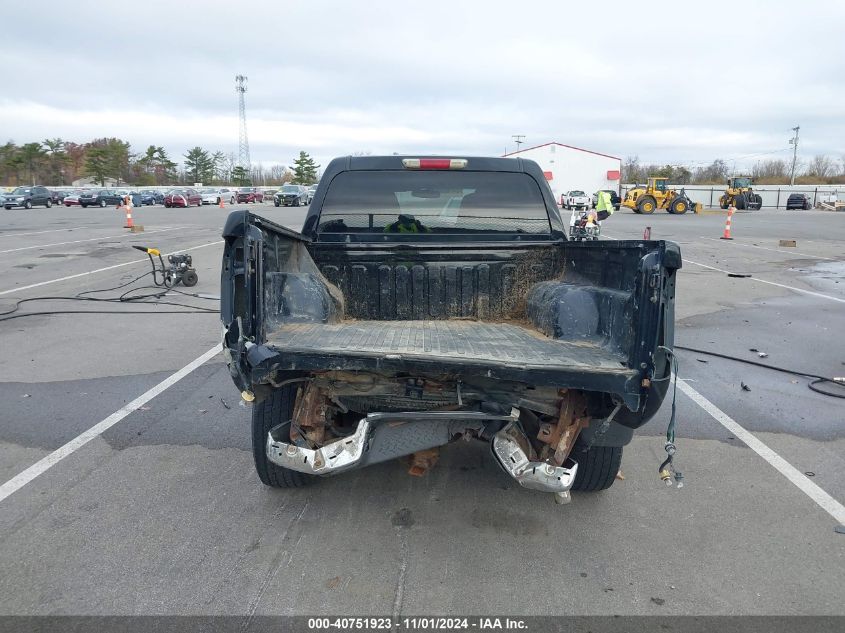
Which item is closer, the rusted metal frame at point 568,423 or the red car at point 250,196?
the rusted metal frame at point 568,423

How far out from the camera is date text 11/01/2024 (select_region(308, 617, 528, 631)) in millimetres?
2527

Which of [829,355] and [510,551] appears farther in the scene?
[829,355]

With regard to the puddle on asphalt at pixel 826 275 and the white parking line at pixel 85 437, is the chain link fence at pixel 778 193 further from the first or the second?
the white parking line at pixel 85 437

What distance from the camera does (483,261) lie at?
4523mm

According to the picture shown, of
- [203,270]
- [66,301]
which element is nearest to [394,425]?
[66,301]

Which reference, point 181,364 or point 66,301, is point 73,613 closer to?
point 181,364

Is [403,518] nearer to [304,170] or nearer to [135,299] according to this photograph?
[135,299]

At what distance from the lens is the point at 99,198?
4591cm

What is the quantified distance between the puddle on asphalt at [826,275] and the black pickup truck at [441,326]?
9552 mm

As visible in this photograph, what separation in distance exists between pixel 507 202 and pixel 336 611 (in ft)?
10.1

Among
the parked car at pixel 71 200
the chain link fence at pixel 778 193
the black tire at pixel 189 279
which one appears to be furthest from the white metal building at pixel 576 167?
the black tire at pixel 189 279

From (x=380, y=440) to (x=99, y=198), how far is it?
50138mm

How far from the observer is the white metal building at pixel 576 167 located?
70.8 m

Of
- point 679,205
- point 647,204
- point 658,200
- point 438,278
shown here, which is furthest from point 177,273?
point 679,205
